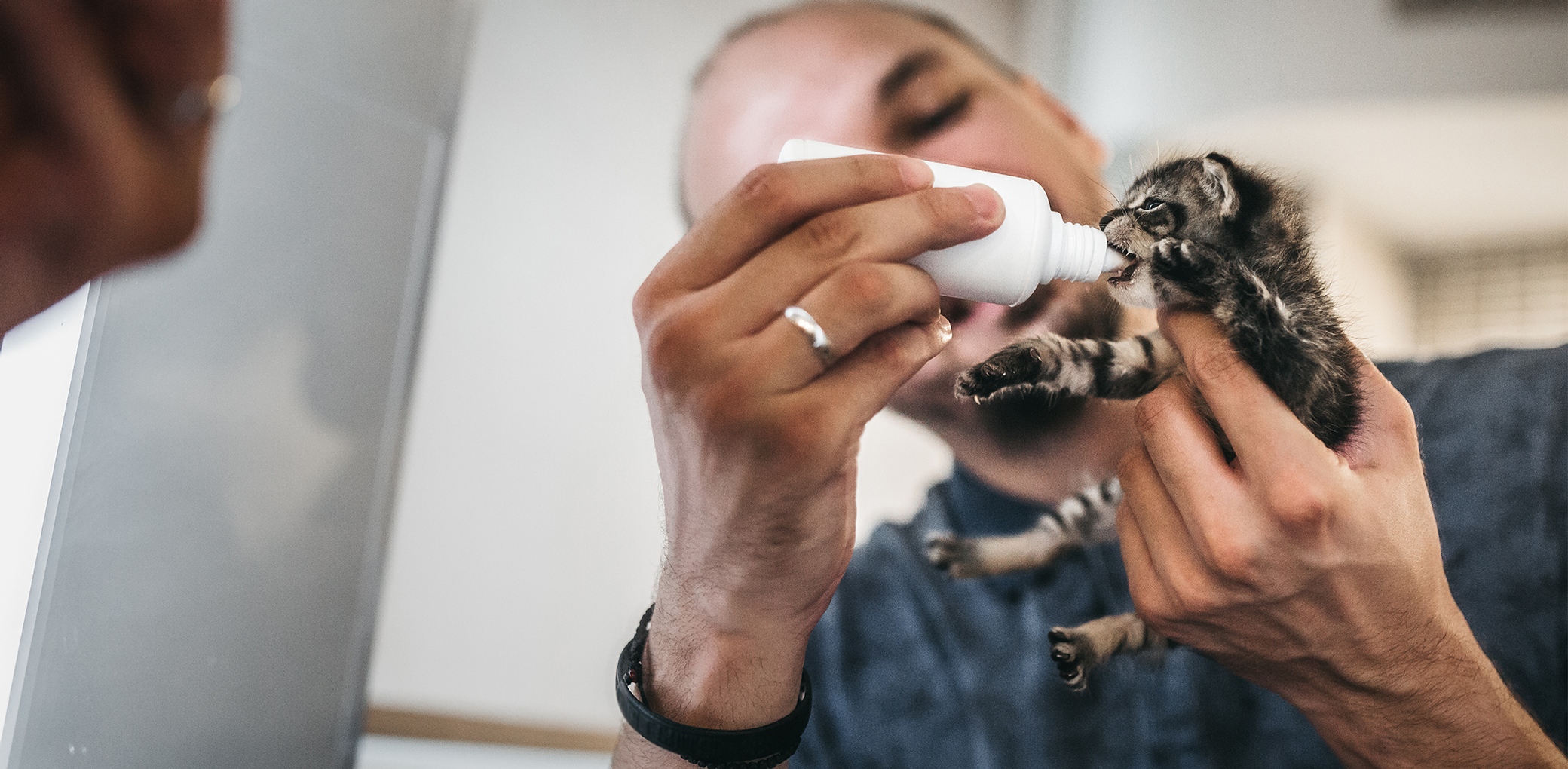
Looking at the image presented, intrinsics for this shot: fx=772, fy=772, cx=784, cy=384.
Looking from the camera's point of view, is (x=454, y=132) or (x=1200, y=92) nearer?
(x=454, y=132)

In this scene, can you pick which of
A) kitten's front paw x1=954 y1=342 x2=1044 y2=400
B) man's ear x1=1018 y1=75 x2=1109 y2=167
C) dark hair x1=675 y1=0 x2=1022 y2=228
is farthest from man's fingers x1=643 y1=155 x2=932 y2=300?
man's ear x1=1018 y1=75 x2=1109 y2=167

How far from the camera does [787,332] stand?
32 centimetres

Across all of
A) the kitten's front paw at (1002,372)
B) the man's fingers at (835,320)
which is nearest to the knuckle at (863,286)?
the man's fingers at (835,320)

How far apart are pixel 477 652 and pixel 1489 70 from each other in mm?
931

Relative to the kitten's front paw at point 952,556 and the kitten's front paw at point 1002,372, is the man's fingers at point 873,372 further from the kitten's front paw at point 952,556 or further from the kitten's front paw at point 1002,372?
the kitten's front paw at point 952,556

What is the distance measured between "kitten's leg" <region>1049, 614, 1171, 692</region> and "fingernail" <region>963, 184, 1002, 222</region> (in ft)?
1.04

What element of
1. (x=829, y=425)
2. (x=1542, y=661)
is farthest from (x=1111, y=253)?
(x=1542, y=661)

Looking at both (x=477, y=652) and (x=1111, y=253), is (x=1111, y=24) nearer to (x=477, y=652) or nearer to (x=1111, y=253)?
(x=1111, y=253)

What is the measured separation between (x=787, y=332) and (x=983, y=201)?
0.35ft

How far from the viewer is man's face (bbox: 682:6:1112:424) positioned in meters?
0.53

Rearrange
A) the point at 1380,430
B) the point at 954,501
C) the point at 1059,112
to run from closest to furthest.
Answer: the point at 1380,430 → the point at 954,501 → the point at 1059,112

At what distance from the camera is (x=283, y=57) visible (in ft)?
1.30

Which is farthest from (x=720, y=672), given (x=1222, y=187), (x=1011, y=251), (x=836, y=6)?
(x=836, y=6)

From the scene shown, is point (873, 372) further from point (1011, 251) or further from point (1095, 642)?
point (1095, 642)
